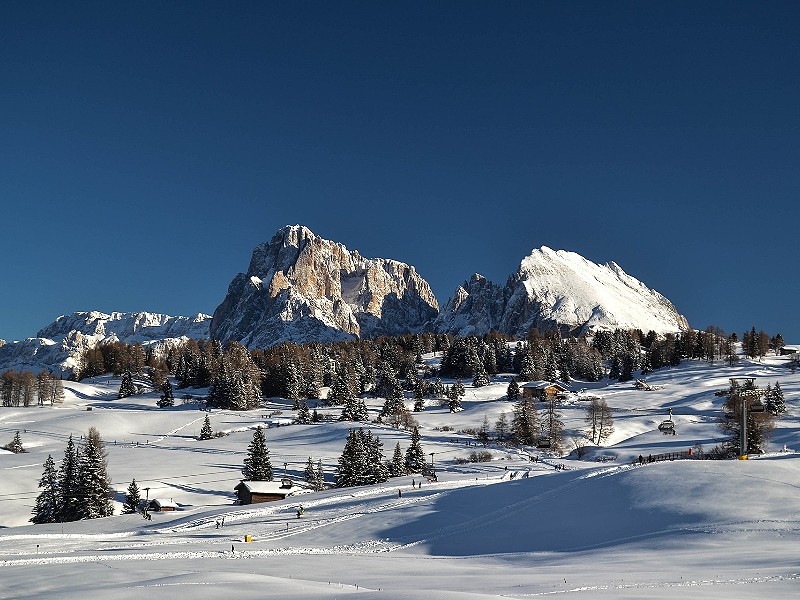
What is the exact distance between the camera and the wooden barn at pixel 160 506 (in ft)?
160

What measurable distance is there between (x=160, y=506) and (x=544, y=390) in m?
72.7

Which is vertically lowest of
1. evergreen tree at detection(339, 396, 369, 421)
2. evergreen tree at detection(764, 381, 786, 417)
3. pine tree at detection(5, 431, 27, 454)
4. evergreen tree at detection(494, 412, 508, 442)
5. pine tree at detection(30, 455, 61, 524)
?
pine tree at detection(30, 455, 61, 524)

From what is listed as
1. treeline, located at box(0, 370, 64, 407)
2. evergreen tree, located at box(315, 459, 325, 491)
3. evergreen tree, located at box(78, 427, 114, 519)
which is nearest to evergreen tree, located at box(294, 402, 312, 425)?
evergreen tree, located at box(315, 459, 325, 491)

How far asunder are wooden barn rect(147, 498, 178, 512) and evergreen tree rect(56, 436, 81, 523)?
4.93 m

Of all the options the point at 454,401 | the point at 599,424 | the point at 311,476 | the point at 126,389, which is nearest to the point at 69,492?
the point at 311,476

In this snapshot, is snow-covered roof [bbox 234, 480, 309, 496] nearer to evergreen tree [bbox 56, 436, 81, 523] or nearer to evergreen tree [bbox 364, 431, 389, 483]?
evergreen tree [bbox 364, 431, 389, 483]

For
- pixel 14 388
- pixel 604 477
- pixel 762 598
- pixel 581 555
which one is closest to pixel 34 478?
pixel 604 477

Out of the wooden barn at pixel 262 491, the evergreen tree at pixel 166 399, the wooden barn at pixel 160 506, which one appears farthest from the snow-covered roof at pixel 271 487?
the evergreen tree at pixel 166 399

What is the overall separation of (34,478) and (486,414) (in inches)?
2259

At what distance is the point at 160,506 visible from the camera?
160ft

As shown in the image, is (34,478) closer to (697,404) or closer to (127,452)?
(127,452)

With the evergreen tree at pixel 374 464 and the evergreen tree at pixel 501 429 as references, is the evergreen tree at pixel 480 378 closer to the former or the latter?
the evergreen tree at pixel 501 429

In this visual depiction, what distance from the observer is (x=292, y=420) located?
3784 inches

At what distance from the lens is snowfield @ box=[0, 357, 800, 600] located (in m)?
15.8
